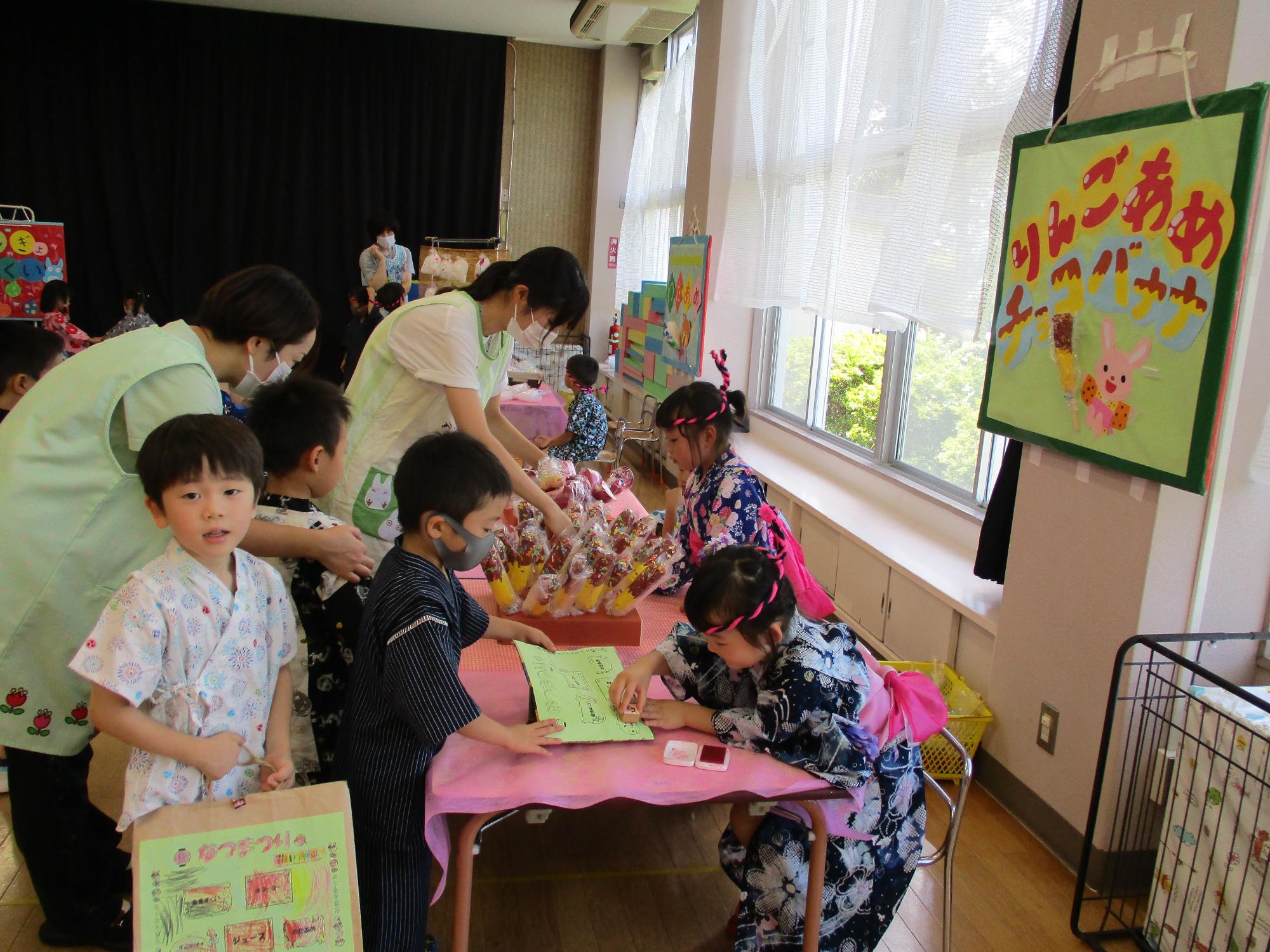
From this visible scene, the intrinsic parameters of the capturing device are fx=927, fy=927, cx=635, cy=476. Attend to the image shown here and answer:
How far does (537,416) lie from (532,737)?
437 centimetres

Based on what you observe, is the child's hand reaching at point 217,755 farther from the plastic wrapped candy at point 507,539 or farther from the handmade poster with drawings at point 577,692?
the plastic wrapped candy at point 507,539

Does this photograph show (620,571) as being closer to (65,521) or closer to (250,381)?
(250,381)

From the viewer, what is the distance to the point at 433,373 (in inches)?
89.5

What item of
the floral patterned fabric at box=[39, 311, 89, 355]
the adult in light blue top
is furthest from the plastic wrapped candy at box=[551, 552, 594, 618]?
the adult in light blue top

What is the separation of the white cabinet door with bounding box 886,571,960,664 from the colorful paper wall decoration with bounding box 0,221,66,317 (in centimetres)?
714

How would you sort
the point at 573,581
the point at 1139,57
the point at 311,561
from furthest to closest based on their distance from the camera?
the point at 1139,57 < the point at 573,581 < the point at 311,561

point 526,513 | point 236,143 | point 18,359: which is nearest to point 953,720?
point 526,513

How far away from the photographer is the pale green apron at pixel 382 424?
2.29m

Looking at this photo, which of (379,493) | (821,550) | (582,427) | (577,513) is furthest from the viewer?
(582,427)

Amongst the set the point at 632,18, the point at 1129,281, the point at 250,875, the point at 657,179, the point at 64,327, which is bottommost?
the point at 250,875

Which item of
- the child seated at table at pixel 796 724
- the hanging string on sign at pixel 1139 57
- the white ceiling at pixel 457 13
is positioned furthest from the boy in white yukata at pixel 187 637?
the white ceiling at pixel 457 13

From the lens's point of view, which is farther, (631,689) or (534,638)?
(534,638)

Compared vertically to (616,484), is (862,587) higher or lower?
lower

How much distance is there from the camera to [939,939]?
6.94 feet
